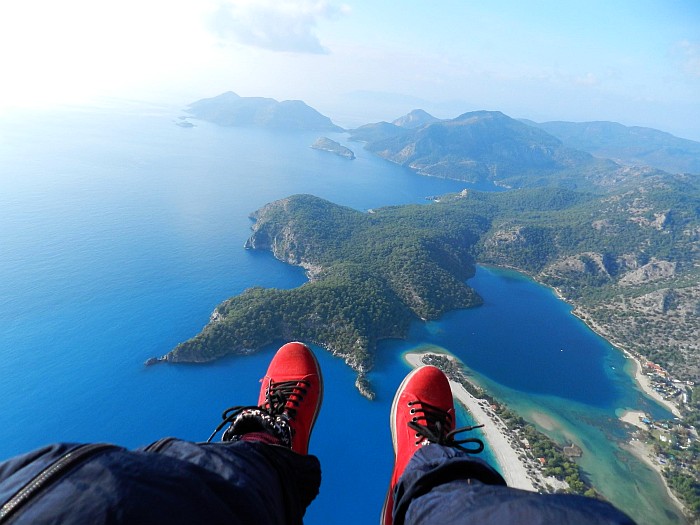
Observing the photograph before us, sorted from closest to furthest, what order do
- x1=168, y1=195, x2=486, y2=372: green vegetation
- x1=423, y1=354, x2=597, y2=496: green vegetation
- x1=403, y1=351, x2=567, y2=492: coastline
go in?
1. x1=403, y1=351, x2=567, y2=492: coastline
2. x1=423, y1=354, x2=597, y2=496: green vegetation
3. x1=168, y1=195, x2=486, y2=372: green vegetation

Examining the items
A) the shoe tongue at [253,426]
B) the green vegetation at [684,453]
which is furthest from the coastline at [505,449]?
the shoe tongue at [253,426]

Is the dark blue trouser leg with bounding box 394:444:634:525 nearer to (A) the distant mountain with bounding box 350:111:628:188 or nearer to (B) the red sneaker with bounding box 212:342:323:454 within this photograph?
(B) the red sneaker with bounding box 212:342:323:454

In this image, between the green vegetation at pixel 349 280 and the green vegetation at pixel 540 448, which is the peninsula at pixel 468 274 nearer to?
the green vegetation at pixel 349 280

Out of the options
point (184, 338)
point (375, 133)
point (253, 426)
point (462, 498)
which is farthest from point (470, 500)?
point (375, 133)

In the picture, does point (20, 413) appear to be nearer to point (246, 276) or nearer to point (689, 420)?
point (246, 276)

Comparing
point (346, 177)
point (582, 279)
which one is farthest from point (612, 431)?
point (346, 177)

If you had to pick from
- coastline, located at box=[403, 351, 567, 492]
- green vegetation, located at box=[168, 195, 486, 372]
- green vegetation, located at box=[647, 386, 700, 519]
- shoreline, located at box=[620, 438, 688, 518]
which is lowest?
shoreline, located at box=[620, 438, 688, 518]

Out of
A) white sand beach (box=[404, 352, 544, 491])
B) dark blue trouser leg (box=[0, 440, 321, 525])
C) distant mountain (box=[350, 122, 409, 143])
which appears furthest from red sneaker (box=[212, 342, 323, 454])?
distant mountain (box=[350, 122, 409, 143])

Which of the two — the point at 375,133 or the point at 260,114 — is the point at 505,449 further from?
the point at 260,114
